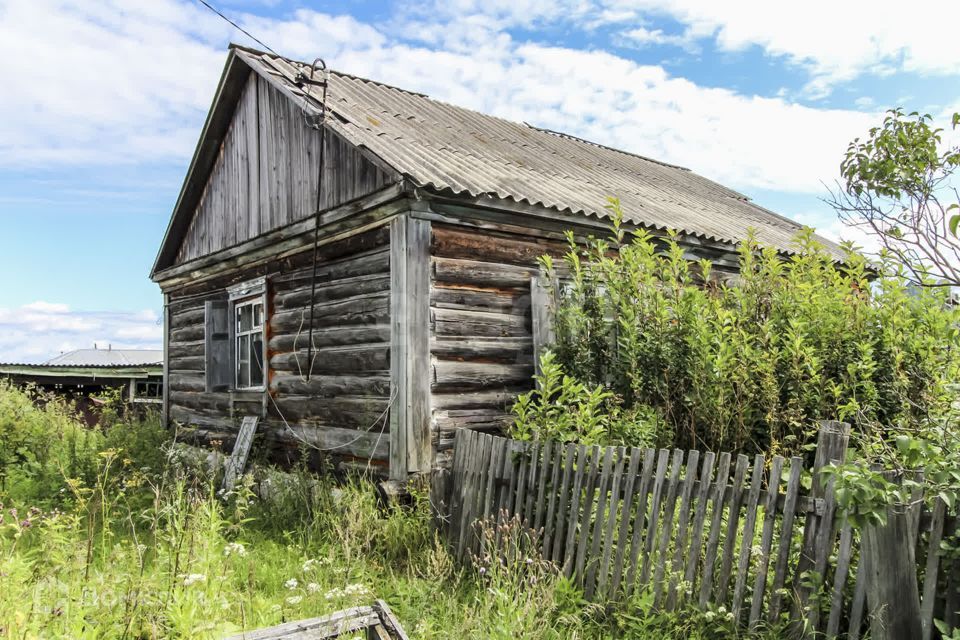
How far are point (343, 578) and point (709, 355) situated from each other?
3329mm

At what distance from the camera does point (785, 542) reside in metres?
3.56

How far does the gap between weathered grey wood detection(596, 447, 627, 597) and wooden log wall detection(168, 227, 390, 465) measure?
→ 2.80m

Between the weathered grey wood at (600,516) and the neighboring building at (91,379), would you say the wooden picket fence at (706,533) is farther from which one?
the neighboring building at (91,379)

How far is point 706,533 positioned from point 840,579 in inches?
41.5

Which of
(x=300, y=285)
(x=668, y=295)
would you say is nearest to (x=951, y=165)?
(x=668, y=295)

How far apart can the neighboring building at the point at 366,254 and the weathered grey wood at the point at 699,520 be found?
2932 mm

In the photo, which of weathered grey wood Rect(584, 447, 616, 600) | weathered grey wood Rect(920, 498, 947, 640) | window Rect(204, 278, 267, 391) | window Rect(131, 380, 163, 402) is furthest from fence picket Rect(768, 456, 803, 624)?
window Rect(131, 380, 163, 402)

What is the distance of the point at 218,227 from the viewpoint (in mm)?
10172

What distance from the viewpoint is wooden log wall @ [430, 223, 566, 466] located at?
6512 millimetres

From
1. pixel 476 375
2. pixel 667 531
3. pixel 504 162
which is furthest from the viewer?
pixel 504 162

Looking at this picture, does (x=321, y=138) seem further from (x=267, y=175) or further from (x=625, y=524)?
(x=625, y=524)

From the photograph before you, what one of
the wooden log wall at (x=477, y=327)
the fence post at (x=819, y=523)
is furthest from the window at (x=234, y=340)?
the fence post at (x=819, y=523)

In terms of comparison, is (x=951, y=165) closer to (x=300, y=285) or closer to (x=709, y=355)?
(x=709, y=355)

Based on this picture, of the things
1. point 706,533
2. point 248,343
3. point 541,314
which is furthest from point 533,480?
point 248,343
